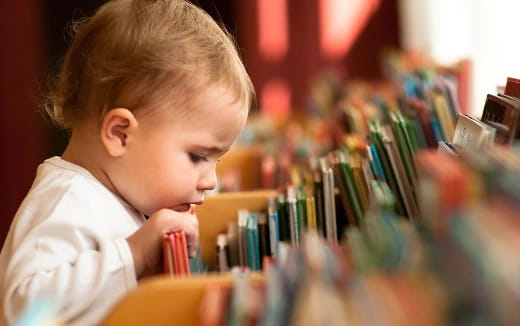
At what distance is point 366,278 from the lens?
80 cm

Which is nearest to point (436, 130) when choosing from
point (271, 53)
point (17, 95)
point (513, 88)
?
point (513, 88)

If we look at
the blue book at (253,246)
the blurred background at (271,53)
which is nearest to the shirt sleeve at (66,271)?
the blue book at (253,246)

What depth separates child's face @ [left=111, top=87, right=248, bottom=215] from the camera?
1306 millimetres

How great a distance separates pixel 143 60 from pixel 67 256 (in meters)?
0.35

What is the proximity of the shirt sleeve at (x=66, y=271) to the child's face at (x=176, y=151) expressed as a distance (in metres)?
0.17

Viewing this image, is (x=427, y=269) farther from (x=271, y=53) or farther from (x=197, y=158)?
(x=271, y=53)

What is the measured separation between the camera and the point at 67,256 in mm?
1148

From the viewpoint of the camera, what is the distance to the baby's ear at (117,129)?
50.9 inches

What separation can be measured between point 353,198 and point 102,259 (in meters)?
0.51

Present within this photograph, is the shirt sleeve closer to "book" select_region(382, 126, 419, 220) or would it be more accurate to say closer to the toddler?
the toddler

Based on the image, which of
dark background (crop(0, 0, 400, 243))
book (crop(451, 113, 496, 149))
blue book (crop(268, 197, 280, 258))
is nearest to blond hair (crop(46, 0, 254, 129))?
blue book (crop(268, 197, 280, 258))

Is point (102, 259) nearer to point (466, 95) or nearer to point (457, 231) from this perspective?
point (457, 231)

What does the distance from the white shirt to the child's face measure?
0.08 metres

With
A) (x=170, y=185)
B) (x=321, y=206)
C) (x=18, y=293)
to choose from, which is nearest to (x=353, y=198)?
(x=321, y=206)
